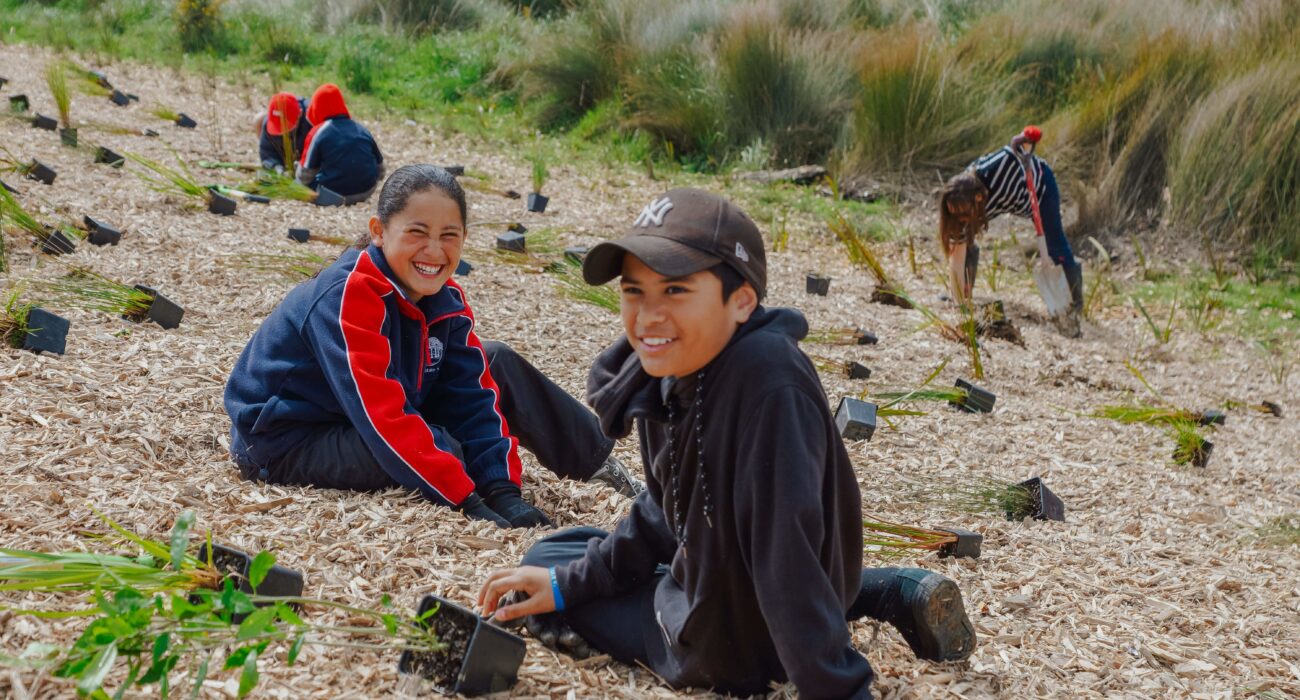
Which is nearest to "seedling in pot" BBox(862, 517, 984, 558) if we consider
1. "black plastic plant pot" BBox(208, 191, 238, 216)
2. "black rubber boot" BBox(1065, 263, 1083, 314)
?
"black plastic plant pot" BBox(208, 191, 238, 216)

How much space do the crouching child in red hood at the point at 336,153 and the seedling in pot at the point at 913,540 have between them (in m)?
5.02

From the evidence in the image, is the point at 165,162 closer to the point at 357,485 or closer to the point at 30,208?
the point at 30,208

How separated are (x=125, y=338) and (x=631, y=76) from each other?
8.16 m

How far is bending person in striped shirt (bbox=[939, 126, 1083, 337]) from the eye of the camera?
7.10m

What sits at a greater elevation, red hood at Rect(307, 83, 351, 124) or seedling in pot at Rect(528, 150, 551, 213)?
red hood at Rect(307, 83, 351, 124)

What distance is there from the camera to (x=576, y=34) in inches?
505

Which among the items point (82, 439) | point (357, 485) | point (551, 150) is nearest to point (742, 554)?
point (357, 485)

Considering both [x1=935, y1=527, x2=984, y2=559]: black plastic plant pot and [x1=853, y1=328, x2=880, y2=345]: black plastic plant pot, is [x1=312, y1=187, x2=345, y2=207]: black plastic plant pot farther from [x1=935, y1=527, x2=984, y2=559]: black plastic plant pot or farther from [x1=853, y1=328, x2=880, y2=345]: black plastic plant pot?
[x1=935, y1=527, x2=984, y2=559]: black plastic plant pot

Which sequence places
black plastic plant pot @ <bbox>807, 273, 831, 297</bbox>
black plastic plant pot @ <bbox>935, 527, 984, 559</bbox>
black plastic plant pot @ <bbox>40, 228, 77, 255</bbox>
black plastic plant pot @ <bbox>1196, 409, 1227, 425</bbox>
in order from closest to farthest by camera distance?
black plastic plant pot @ <bbox>935, 527, 984, 559</bbox> → black plastic plant pot @ <bbox>40, 228, 77, 255</bbox> → black plastic plant pot @ <bbox>1196, 409, 1227, 425</bbox> → black plastic plant pot @ <bbox>807, 273, 831, 297</bbox>

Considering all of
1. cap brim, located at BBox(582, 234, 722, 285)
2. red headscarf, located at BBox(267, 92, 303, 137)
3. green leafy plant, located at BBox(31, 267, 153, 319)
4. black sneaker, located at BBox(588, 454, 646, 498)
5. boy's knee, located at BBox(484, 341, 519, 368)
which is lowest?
black sneaker, located at BBox(588, 454, 646, 498)

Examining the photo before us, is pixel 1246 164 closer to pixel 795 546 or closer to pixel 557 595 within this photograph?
pixel 557 595

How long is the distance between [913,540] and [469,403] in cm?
130

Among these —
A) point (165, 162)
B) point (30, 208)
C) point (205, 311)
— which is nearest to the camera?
point (205, 311)

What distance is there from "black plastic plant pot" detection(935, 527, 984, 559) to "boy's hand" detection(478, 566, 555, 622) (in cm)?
131
